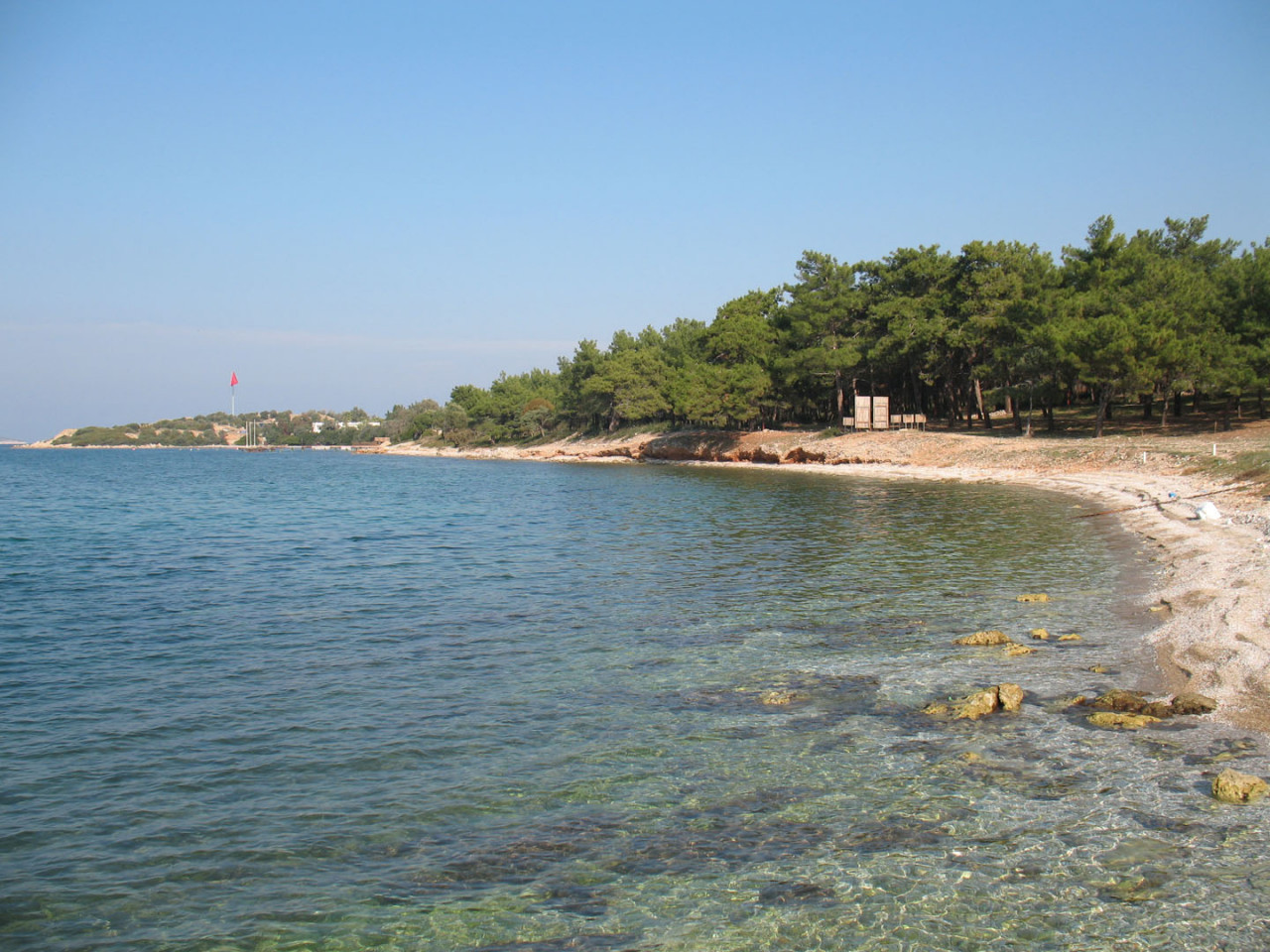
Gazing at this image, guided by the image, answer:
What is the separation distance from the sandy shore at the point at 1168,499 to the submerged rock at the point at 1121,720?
95 centimetres

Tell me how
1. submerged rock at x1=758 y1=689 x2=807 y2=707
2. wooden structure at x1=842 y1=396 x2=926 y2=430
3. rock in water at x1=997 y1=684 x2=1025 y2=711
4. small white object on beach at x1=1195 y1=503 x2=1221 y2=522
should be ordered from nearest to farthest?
1. rock in water at x1=997 y1=684 x2=1025 y2=711
2. submerged rock at x1=758 y1=689 x2=807 y2=707
3. small white object on beach at x1=1195 y1=503 x2=1221 y2=522
4. wooden structure at x1=842 y1=396 x2=926 y2=430

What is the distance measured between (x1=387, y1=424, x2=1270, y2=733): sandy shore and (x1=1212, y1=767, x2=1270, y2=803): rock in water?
1.99m

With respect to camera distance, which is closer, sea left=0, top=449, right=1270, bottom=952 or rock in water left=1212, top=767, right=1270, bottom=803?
sea left=0, top=449, right=1270, bottom=952

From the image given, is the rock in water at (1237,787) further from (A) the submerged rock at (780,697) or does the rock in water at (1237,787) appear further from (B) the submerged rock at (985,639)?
(B) the submerged rock at (985,639)

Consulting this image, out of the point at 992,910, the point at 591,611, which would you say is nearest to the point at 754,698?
the point at 992,910

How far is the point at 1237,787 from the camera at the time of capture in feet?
26.5

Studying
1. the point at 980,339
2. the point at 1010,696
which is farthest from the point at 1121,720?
the point at 980,339

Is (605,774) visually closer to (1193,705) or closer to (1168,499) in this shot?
(1193,705)

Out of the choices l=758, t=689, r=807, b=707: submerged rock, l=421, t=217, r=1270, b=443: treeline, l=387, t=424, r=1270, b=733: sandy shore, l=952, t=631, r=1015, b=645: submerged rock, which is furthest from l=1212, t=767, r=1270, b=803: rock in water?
l=421, t=217, r=1270, b=443: treeline

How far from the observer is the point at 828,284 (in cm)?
7644

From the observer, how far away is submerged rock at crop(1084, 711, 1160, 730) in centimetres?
1008

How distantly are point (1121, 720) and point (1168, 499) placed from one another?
79.9 ft

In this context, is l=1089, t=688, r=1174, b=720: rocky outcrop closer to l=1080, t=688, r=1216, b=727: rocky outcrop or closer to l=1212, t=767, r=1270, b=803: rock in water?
l=1080, t=688, r=1216, b=727: rocky outcrop

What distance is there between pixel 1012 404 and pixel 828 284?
66.3ft
